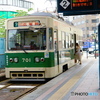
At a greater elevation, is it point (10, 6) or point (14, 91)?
point (10, 6)

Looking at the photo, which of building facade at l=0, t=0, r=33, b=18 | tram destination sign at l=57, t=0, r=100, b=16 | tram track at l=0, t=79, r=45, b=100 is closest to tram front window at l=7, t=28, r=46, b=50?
tram track at l=0, t=79, r=45, b=100

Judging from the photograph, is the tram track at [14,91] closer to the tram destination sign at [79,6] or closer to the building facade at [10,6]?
the tram destination sign at [79,6]

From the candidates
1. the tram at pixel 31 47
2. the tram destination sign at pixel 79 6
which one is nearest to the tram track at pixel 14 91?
the tram at pixel 31 47

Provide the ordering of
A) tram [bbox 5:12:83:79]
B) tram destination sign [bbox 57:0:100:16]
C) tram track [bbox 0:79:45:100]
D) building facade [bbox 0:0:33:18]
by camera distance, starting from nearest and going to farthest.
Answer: tram track [bbox 0:79:45:100]
tram destination sign [bbox 57:0:100:16]
tram [bbox 5:12:83:79]
building facade [bbox 0:0:33:18]

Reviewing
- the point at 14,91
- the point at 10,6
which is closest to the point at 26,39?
the point at 14,91

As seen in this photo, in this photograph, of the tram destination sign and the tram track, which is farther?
the tram destination sign

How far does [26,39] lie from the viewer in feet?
41.5

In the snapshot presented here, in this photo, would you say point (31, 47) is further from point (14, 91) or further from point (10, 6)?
point (10, 6)

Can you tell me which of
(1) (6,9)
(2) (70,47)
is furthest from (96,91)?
(1) (6,9)

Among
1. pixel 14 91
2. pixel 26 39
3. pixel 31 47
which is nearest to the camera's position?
pixel 14 91

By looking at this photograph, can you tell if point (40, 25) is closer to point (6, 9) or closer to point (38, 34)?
point (38, 34)

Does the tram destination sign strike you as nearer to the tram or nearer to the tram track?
the tram

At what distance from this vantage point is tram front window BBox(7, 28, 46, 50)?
12.4 meters

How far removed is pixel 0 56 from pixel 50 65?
18.9 ft
